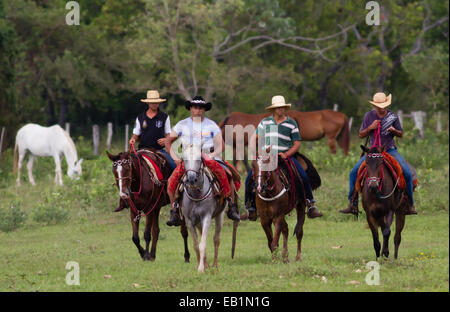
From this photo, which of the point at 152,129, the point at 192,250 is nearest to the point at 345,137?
the point at 192,250

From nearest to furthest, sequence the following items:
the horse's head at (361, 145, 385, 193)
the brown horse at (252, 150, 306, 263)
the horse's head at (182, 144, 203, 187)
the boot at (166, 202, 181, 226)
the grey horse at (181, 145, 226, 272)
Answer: the horse's head at (182, 144, 203, 187), the grey horse at (181, 145, 226, 272), the boot at (166, 202, 181, 226), the horse's head at (361, 145, 385, 193), the brown horse at (252, 150, 306, 263)

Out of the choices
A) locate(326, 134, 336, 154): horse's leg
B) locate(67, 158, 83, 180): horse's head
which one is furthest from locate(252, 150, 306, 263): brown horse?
locate(326, 134, 336, 154): horse's leg

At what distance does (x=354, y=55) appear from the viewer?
41.4 metres

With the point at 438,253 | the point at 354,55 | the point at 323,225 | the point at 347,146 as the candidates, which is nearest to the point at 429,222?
the point at 323,225

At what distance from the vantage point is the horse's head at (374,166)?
11680mm

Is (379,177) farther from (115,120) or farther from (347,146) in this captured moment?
(115,120)

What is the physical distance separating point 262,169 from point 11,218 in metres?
7.84

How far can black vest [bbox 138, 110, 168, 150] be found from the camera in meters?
13.4

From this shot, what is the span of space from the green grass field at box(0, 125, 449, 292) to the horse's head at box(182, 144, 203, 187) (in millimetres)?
1234

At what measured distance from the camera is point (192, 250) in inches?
576

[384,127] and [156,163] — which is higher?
[384,127]

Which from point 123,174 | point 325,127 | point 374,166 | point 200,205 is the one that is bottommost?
point 200,205

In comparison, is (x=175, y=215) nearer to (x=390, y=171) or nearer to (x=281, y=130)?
(x=281, y=130)

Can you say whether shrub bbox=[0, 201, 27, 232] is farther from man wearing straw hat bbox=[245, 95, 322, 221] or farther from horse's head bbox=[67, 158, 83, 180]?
man wearing straw hat bbox=[245, 95, 322, 221]
